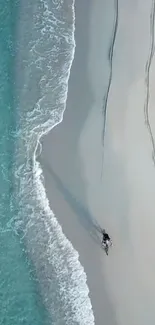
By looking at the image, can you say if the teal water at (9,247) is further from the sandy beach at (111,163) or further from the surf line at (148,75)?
the surf line at (148,75)

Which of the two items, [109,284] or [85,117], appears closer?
[109,284]

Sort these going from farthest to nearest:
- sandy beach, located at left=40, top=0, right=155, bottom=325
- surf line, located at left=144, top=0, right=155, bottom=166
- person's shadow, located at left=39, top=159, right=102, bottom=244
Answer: surf line, located at left=144, top=0, right=155, bottom=166
person's shadow, located at left=39, top=159, right=102, bottom=244
sandy beach, located at left=40, top=0, right=155, bottom=325

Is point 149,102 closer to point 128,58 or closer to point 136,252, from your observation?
point 128,58

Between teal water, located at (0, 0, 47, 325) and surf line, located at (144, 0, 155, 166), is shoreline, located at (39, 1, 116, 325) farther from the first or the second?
surf line, located at (144, 0, 155, 166)

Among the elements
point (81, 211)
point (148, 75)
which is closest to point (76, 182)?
point (81, 211)

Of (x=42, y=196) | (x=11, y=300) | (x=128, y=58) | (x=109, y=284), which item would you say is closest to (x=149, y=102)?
(x=128, y=58)

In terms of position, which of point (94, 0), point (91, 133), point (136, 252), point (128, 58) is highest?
point (94, 0)

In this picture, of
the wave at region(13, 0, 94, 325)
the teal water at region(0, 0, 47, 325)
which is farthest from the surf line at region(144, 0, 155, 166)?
the teal water at region(0, 0, 47, 325)
